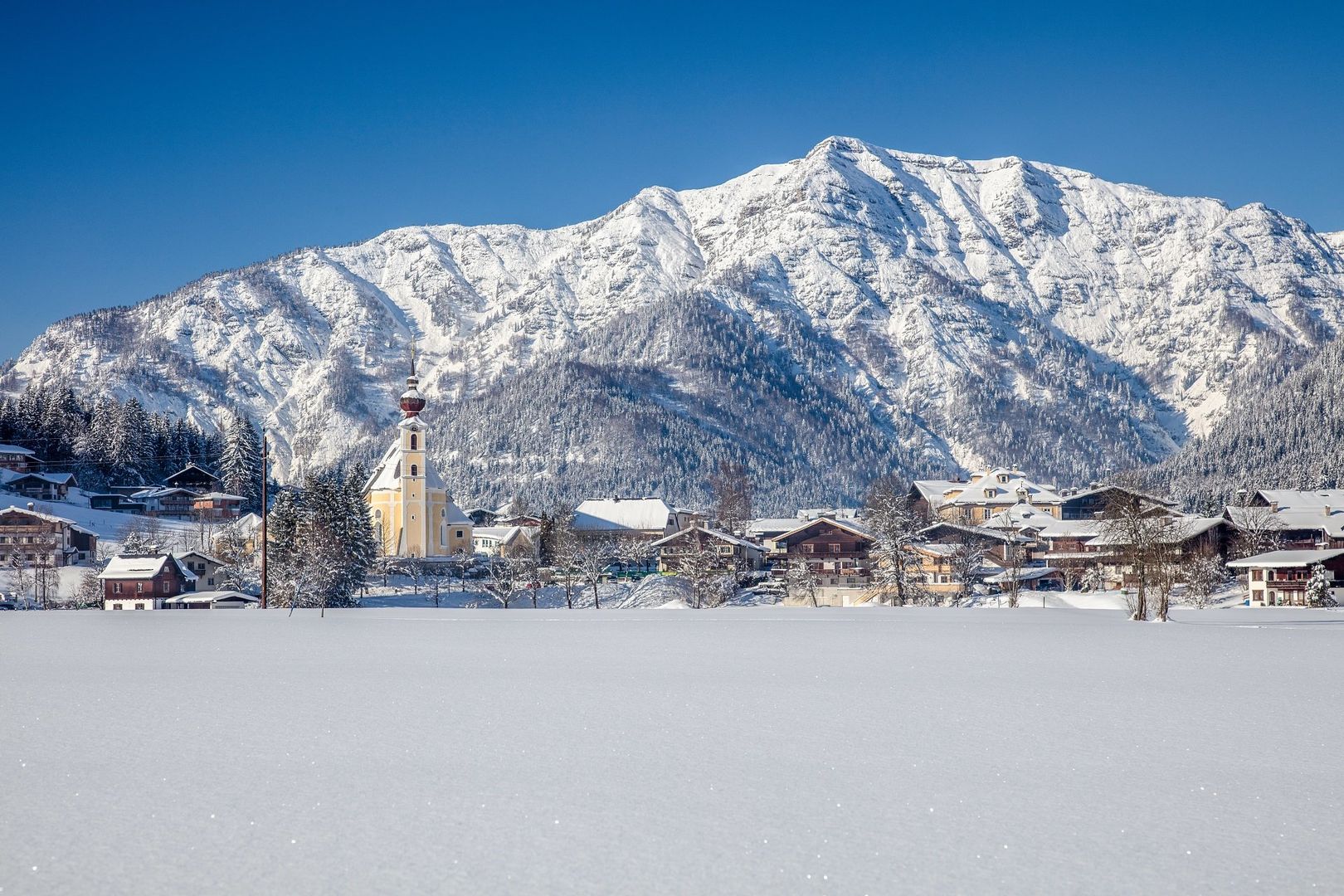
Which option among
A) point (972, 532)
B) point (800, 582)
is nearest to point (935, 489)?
point (972, 532)

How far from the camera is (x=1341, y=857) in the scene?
8.56 metres

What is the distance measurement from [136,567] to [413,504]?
43781mm

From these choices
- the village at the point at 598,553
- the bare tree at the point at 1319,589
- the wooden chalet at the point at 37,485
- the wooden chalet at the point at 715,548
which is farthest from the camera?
the wooden chalet at the point at 37,485

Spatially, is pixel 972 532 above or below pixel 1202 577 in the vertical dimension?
above

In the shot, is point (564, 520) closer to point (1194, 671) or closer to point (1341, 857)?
point (1194, 671)

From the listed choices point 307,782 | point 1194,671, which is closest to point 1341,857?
point 307,782

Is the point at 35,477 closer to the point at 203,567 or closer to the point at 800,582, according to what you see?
the point at 203,567

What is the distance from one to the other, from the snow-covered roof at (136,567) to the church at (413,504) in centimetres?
3882

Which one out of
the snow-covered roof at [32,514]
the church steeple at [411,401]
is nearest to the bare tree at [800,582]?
the church steeple at [411,401]

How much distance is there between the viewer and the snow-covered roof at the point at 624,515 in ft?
416

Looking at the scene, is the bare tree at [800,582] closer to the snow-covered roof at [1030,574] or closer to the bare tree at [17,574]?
the snow-covered roof at [1030,574]

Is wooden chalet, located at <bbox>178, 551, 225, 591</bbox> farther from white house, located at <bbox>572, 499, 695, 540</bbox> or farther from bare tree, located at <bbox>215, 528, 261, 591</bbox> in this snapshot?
white house, located at <bbox>572, 499, 695, 540</bbox>

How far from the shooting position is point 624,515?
436 ft

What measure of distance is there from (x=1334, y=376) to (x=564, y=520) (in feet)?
280
